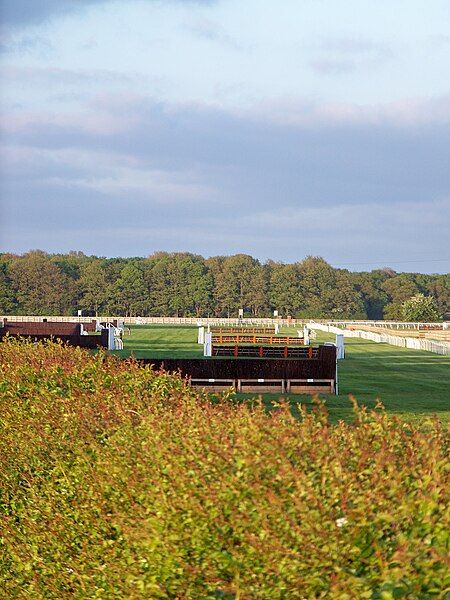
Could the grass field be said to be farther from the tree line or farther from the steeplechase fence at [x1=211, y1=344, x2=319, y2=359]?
the tree line

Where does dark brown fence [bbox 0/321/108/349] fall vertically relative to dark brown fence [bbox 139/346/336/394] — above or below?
above

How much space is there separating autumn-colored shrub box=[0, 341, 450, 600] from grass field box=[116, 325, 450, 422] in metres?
3.25

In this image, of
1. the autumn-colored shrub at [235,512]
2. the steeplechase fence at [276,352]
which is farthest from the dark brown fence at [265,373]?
the autumn-colored shrub at [235,512]

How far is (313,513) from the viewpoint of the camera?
5.11 metres

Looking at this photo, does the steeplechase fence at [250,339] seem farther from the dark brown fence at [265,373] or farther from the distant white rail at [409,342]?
the dark brown fence at [265,373]

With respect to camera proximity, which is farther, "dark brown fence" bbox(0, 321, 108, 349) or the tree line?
the tree line

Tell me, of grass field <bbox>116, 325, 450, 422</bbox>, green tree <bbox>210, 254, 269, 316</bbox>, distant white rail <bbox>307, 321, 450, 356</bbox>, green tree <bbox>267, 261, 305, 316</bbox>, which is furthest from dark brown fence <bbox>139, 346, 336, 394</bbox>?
green tree <bbox>210, 254, 269, 316</bbox>

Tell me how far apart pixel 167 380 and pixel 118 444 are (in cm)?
503

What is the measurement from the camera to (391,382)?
1198 inches

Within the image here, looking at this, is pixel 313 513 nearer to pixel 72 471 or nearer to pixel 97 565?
pixel 97 565

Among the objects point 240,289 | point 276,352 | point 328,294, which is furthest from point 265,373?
point 240,289

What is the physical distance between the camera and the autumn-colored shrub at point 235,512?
16.5 ft

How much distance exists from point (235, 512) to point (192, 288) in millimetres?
170558

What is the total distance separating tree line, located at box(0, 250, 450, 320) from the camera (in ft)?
558
